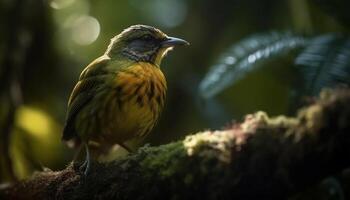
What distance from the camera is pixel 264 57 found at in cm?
482

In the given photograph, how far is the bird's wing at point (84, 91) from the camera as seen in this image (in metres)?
4.13

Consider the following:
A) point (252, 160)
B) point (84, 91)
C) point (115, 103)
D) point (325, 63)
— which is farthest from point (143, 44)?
point (252, 160)

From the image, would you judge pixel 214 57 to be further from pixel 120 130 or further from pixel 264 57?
pixel 120 130

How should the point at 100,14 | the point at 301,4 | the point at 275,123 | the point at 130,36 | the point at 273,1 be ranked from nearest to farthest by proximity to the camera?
the point at 275,123, the point at 130,36, the point at 301,4, the point at 273,1, the point at 100,14

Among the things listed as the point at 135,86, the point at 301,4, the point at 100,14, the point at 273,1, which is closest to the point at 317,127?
the point at 135,86

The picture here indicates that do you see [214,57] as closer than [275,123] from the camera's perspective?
No

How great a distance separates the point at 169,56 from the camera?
280 inches

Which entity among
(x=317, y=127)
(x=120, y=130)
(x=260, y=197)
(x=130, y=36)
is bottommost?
(x=260, y=197)

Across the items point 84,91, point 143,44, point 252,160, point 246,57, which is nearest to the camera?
point 252,160

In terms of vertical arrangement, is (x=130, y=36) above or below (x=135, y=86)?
above

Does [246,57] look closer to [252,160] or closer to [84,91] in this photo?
[84,91]

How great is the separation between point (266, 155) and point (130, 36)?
2444 mm

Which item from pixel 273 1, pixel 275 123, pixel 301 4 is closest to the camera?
pixel 275 123

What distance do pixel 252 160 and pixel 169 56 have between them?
473 centimetres
